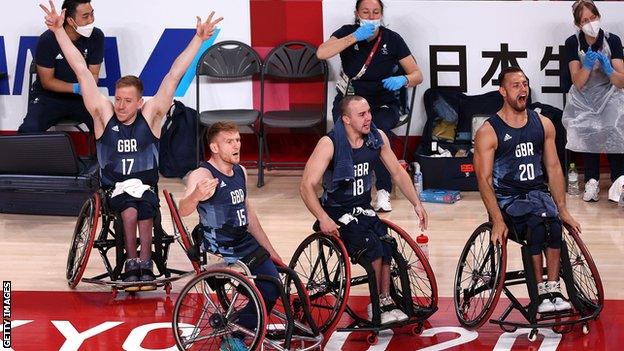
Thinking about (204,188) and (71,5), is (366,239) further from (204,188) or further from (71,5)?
(71,5)

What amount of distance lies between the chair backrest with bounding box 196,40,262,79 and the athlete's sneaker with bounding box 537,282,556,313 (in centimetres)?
459

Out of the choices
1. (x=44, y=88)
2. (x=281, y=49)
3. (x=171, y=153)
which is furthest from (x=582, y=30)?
(x=44, y=88)

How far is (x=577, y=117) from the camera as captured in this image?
1074 centimetres

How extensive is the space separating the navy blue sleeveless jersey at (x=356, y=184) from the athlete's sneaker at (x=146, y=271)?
1303 millimetres

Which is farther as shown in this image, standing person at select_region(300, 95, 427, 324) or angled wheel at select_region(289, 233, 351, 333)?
standing person at select_region(300, 95, 427, 324)

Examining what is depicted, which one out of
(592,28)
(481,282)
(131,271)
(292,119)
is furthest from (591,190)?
(131,271)

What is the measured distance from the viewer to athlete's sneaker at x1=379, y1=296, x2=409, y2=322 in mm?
7527

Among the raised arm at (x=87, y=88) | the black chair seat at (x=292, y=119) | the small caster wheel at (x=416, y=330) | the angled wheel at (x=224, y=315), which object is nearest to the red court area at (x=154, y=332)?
the small caster wheel at (x=416, y=330)

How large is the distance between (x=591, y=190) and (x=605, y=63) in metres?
1.05

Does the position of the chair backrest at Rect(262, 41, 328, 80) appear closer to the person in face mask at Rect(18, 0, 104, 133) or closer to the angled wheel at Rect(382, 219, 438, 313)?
the person in face mask at Rect(18, 0, 104, 133)

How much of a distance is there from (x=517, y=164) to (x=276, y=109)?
431 centimetres

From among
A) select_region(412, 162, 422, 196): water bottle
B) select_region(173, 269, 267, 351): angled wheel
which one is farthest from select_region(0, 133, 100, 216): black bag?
select_region(173, 269, 267, 351): angled wheel

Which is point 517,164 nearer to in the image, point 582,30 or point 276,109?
point 582,30

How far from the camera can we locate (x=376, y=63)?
10.8 meters
